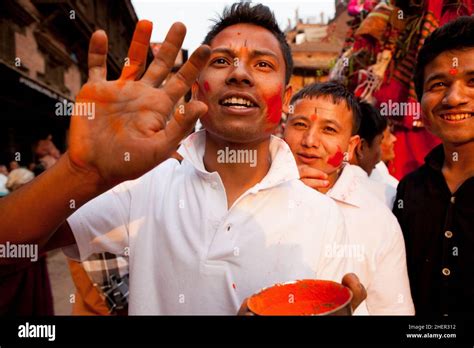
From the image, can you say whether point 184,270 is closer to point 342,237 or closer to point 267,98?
point 342,237

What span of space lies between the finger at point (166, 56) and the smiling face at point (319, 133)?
46.3 inches

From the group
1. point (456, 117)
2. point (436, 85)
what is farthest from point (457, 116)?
point (436, 85)

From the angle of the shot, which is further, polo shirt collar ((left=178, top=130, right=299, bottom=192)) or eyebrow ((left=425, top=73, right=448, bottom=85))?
eyebrow ((left=425, top=73, right=448, bottom=85))

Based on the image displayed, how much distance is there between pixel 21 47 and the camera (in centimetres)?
1016

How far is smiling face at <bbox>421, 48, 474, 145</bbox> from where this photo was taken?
6.17 feet

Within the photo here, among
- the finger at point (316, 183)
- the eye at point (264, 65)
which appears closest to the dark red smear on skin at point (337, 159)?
the finger at point (316, 183)

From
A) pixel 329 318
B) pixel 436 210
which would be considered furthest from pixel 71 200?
pixel 436 210

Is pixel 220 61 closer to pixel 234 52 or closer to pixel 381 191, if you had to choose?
pixel 234 52

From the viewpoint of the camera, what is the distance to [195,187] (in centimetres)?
164

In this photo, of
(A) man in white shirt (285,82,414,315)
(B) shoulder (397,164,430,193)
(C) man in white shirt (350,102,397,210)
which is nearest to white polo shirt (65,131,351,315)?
(A) man in white shirt (285,82,414,315)

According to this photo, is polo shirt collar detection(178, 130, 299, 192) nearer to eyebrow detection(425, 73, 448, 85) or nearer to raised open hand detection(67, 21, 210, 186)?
raised open hand detection(67, 21, 210, 186)

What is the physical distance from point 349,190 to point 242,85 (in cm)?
92

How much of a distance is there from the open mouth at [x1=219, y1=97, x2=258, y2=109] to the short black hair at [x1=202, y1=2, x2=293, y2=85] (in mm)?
395

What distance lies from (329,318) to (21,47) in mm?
11557
